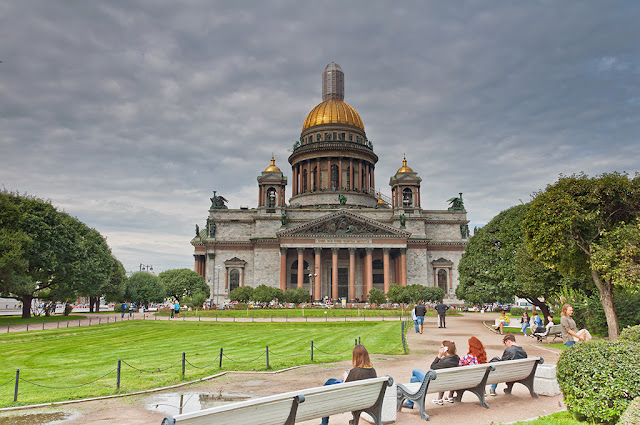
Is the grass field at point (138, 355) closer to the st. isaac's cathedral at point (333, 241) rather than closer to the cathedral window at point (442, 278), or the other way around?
the st. isaac's cathedral at point (333, 241)

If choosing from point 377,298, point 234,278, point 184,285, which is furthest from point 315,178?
point 377,298

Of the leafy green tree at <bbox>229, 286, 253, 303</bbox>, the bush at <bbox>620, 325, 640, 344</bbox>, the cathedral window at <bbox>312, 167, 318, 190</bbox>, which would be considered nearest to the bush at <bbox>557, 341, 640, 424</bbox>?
the bush at <bbox>620, 325, 640, 344</bbox>

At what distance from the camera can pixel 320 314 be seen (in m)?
46.1

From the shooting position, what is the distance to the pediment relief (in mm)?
68688

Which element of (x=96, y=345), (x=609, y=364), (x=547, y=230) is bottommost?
(x=96, y=345)

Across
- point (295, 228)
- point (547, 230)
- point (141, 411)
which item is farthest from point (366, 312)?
point (141, 411)

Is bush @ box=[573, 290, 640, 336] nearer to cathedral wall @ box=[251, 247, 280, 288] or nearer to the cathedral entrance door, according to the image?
the cathedral entrance door

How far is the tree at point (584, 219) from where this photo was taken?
21719mm

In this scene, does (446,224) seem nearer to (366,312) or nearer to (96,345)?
(366,312)

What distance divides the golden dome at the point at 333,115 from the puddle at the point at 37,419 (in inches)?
3105

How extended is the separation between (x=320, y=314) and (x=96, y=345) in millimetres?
25202

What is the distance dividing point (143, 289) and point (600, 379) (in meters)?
81.3

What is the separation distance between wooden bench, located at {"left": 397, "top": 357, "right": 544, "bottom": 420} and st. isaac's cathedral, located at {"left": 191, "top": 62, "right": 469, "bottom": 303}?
55472 mm

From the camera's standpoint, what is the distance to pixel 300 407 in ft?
24.4
